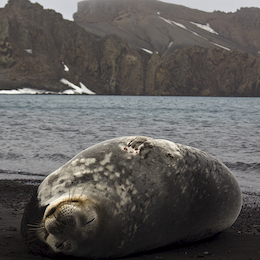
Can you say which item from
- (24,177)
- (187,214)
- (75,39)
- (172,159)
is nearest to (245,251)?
(187,214)

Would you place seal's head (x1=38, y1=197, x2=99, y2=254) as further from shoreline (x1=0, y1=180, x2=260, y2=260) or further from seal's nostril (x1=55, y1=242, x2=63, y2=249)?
shoreline (x1=0, y1=180, x2=260, y2=260)

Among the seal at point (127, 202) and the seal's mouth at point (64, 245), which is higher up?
the seal at point (127, 202)

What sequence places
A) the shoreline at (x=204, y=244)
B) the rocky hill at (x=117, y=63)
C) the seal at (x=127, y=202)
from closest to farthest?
1. the seal at (x=127, y=202)
2. the shoreline at (x=204, y=244)
3. the rocky hill at (x=117, y=63)

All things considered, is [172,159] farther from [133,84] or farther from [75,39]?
[75,39]

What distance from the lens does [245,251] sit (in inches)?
128

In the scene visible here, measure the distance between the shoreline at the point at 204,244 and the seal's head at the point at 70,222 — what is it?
1.43 ft

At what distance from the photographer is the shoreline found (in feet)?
10.0

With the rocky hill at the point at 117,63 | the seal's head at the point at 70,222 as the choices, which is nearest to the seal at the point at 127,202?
the seal's head at the point at 70,222

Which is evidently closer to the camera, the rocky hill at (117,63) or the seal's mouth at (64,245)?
the seal's mouth at (64,245)

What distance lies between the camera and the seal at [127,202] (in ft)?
8.57

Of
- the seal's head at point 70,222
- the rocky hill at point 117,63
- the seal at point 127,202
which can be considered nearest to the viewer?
the seal's head at point 70,222

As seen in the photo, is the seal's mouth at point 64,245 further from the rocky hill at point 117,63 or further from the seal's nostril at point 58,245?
the rocky hill at point 117,63

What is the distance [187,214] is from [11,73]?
170 meters

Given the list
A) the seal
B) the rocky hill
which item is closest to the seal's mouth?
the seal
